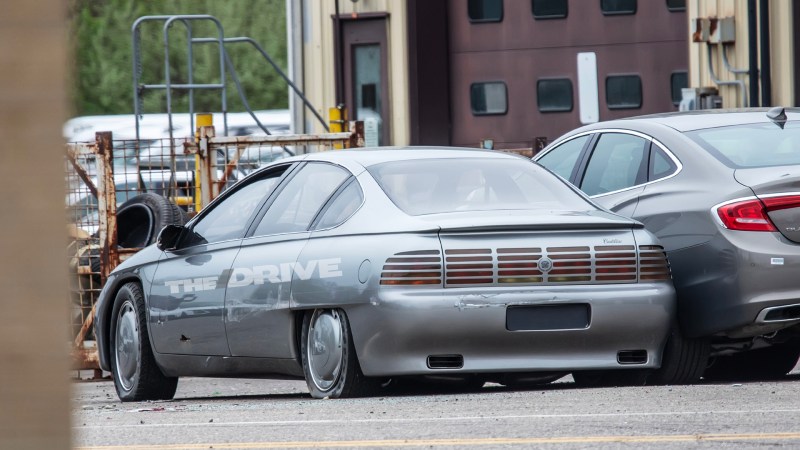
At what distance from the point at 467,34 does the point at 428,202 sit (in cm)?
1223

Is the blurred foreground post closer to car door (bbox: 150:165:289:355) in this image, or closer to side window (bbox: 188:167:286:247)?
car door (bbox: 150:165:289:355)

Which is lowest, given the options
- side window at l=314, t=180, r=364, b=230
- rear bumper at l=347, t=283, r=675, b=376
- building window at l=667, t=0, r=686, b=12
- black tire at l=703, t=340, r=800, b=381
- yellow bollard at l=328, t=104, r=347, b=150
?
black tire at l=703, t=340, r=800, b=381

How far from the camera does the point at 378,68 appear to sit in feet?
63.8

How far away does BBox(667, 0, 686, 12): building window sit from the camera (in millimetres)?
18188

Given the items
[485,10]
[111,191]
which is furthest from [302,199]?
[485,10]

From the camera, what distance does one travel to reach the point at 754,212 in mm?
7312

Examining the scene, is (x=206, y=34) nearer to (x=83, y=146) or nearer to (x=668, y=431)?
(x=83, y=146)

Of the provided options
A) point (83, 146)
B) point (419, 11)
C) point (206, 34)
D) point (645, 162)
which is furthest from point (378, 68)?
point (206, 34)

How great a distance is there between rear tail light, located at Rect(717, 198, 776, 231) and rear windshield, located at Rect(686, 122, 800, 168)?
0.34 metres

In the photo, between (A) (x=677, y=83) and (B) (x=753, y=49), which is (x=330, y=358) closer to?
(B) (x=753, y=49)

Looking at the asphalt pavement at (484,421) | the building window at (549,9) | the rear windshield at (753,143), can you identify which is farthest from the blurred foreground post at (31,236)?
the building window at (549,9)

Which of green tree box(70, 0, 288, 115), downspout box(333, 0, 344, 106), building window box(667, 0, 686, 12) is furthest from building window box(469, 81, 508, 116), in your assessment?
green tree box(70, 0, 288, 115)

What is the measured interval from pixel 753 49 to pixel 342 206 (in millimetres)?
8574

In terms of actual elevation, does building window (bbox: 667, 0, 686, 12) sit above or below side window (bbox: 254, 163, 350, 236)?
above
